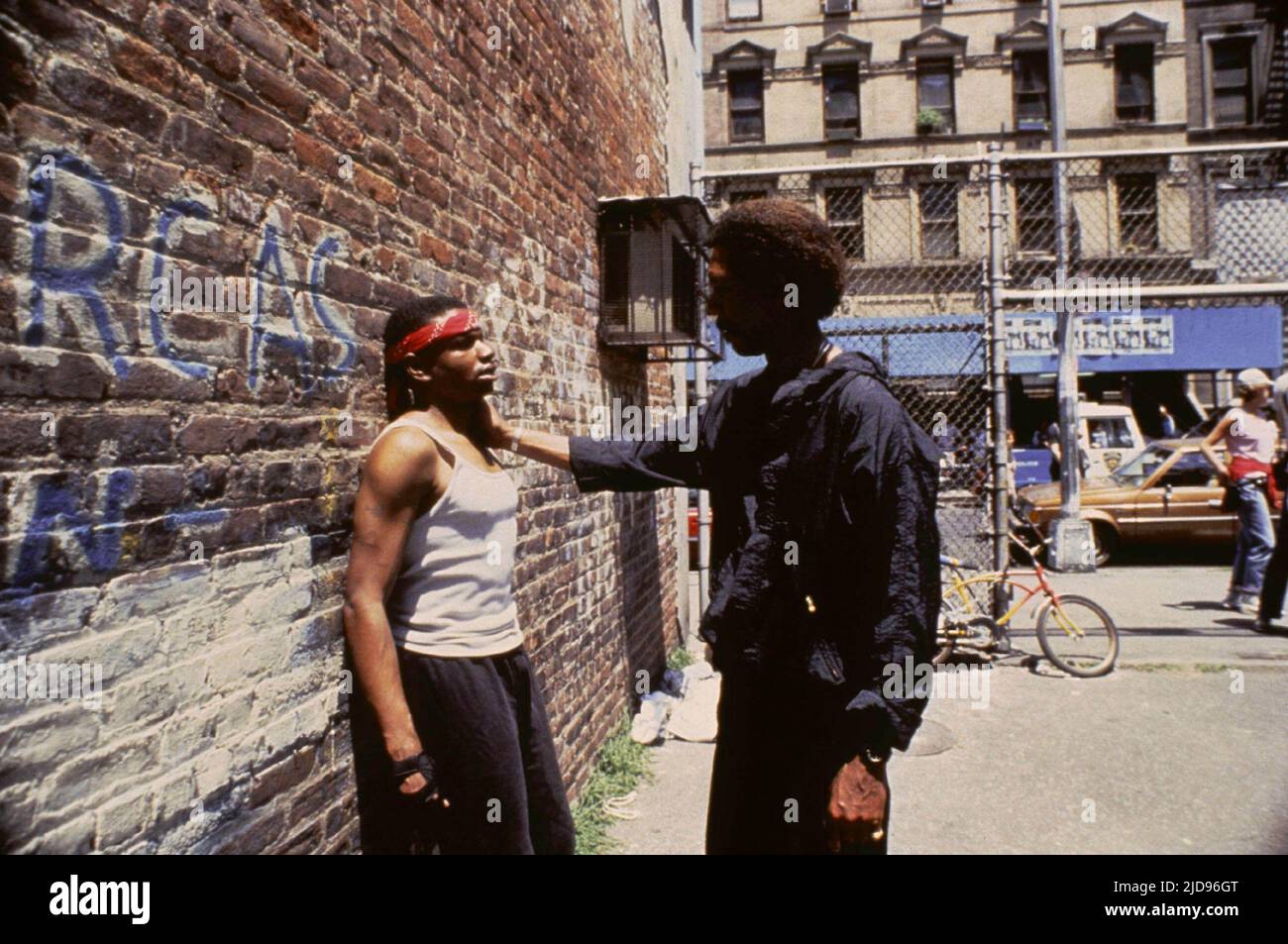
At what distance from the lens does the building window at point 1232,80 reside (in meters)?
24.7

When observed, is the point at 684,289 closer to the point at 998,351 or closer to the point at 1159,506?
the point at 998,351

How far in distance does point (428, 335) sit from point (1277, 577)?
7.70 m

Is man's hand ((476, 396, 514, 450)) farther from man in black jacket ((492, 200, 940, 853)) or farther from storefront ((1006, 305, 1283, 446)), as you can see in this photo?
storefront ((1006, 305, 1283, 446))

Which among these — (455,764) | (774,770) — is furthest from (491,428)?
(774,770)

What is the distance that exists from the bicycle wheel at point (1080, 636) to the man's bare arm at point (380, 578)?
5.69m

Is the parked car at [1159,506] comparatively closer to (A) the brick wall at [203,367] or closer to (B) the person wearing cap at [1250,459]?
(B) the person wearing cap at [1250,459]

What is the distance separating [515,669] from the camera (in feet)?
8.90

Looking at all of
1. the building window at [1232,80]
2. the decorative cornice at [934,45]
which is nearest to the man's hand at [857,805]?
the decorative cornice at [934,45]

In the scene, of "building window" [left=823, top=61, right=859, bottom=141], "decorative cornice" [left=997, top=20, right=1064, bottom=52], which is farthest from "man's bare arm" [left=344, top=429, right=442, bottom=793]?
"decorative cornice" [left=997, top=20, right=1064, bottom=52]

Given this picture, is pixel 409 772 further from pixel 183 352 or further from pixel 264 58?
pixel 264 58

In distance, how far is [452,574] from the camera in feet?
8.12

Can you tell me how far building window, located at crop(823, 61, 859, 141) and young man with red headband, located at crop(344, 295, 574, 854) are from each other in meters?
26.3

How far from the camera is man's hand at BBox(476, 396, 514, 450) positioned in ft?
9.63

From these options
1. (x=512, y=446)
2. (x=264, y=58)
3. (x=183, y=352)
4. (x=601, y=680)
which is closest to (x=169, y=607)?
(x=183, y=352)
